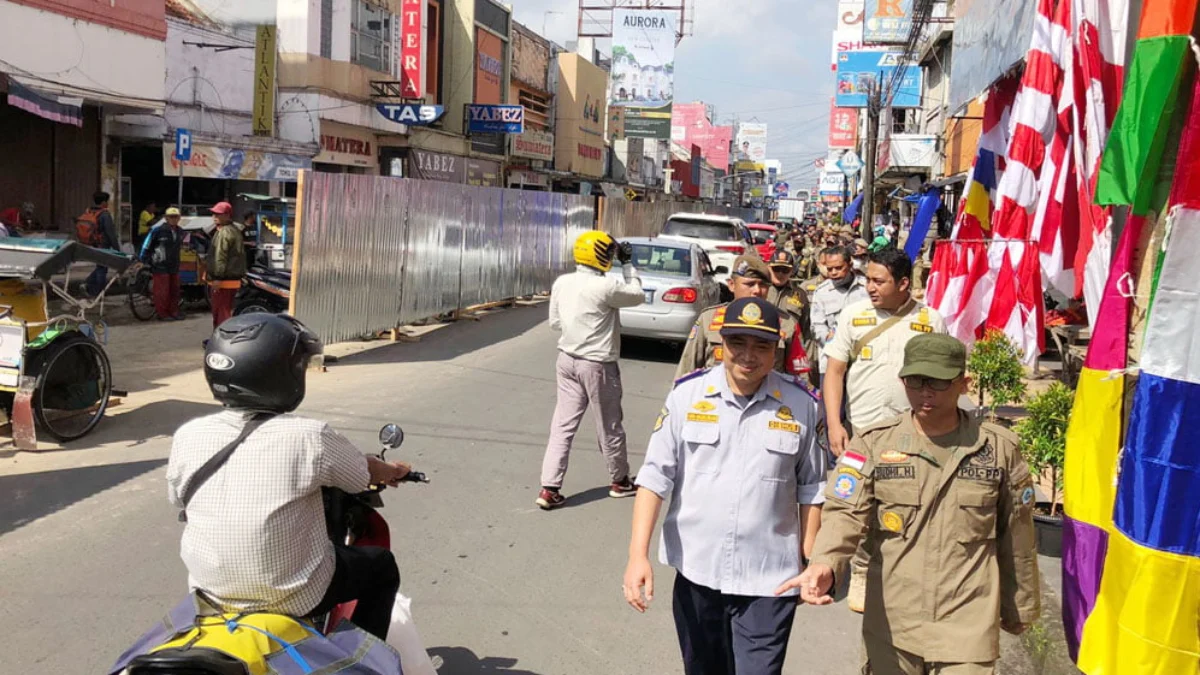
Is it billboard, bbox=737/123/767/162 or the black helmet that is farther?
billboard, bbox=737/123/767/162

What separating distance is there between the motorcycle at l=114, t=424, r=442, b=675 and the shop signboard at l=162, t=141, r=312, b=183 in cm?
1774

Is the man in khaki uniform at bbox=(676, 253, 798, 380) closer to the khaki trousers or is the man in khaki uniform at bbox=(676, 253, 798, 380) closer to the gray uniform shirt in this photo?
the gray uniform shirt

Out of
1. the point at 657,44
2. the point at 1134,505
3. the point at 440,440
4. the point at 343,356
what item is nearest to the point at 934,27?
the point at 657,44

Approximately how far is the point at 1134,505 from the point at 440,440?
5689 mm

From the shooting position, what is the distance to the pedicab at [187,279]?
1462cm

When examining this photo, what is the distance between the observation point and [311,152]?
78.0 ft

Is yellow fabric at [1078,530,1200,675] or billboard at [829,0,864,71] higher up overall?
billboard at [829,0,864,71]

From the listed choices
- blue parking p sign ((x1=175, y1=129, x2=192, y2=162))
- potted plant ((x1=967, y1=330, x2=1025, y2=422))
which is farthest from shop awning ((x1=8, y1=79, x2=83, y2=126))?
potted plant ((x1=967, y1=330, x2=1025, y2=422))

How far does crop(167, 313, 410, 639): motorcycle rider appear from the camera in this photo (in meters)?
2.68

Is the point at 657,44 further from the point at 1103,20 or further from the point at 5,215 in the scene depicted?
the point at 1103,20

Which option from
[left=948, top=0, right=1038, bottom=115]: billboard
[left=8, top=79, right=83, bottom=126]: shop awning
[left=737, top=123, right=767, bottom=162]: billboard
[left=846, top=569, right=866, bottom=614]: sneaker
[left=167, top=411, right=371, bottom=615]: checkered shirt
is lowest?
[left=846, top=569, right=866, bottom=614]: sneaker

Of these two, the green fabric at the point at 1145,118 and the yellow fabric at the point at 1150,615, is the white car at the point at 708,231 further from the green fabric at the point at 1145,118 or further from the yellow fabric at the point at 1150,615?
the yellow fabric at the point at 1150,615

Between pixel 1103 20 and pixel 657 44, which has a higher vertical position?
pixel 657 44

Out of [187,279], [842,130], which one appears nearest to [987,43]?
[187,279]
